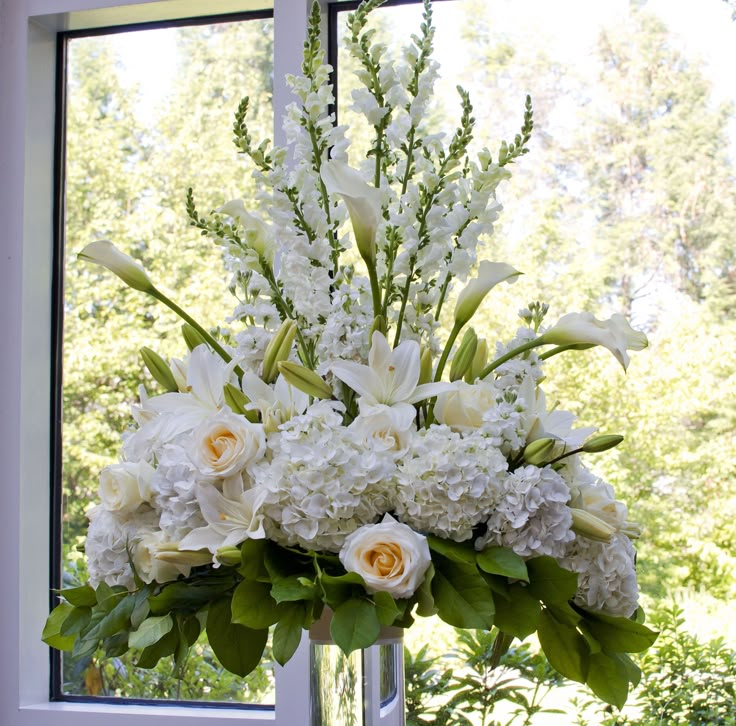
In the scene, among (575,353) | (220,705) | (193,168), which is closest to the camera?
(220,705)

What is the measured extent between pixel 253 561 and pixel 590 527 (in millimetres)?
287

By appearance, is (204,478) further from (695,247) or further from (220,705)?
(695,247)

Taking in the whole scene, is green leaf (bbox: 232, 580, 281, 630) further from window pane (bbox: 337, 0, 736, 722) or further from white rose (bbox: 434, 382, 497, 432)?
window pane (bbox: 337, 0, 736, 722)

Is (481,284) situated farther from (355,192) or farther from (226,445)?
(226,445)

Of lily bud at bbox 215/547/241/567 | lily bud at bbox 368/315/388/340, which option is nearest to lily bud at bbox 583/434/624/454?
lily bud at bbox 368/315/388/340

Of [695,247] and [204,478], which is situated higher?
[695,247]

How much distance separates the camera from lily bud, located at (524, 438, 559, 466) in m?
0.77

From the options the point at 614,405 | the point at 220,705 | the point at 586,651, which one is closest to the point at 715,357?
the point at 614,405

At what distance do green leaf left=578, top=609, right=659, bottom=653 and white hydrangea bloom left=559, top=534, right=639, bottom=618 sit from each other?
0.01 metres

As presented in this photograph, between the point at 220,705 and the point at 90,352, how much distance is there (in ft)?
2.21

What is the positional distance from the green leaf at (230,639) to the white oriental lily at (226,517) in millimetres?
70

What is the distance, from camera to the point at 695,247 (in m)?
1.56

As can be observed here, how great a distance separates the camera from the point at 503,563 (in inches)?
28.7

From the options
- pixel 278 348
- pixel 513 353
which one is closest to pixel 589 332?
pixel 513 353
